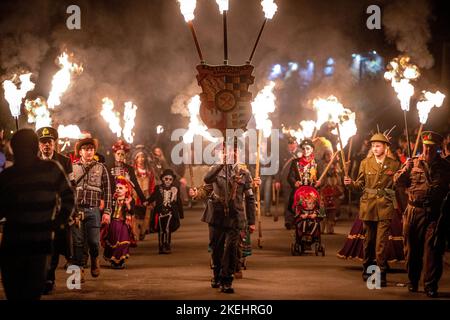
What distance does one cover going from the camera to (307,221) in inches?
552

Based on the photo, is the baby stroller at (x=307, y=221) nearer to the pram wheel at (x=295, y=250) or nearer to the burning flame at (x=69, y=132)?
the pram wheel at (x=295, y=250)

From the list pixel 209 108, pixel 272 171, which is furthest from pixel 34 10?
pixel 209 108

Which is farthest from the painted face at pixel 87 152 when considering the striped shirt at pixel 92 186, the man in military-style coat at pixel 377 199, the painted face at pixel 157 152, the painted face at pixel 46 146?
the painted face at pixel 157 152

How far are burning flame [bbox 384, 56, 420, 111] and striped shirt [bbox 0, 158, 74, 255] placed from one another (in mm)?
5468

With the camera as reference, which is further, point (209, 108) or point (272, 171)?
point (272, 171)

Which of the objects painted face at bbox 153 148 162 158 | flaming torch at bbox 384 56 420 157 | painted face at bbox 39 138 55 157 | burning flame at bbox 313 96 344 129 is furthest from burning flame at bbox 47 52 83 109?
flaming torch at bbox 384 56 420 157

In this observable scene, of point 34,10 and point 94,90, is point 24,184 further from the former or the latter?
point 94,90

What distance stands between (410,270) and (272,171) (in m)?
12.6

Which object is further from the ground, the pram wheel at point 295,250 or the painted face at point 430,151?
the painted face at point 430,151

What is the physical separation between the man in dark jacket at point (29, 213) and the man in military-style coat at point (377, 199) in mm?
4943

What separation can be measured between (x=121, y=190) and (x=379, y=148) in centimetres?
433

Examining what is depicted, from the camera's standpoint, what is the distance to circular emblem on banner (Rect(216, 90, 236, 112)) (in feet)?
35.6

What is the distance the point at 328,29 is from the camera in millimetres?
32719

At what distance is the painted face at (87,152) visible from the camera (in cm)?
1125
